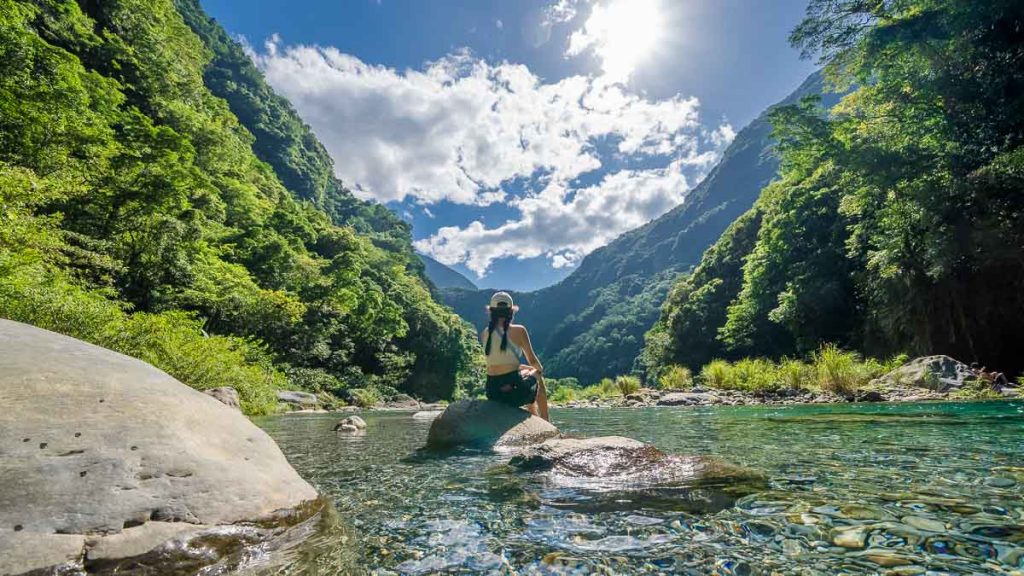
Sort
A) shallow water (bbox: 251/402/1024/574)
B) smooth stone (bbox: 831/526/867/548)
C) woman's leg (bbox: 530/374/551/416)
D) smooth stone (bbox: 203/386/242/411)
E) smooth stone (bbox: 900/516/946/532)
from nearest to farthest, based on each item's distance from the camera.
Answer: shallow water (bbox: 251/402/1024/574) → smooth stone (bbox: 831/526/867/548) → smooth stone (bbox: 900/516/946/532) → woman's leg (bbox: 530/374/551/416) → smooth stone (bbox: 203/386/242/411)

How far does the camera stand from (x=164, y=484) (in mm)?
2342

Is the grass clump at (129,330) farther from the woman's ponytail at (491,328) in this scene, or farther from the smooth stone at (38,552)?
the smooth stone at (38,552)

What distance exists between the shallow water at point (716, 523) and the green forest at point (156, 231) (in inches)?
376

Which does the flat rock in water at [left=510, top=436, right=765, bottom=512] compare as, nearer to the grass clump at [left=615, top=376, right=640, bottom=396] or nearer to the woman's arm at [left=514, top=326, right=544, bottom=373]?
the woman's arm at [left=514, top=326, right=544, bottom=373]

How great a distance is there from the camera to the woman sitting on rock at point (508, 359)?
20.3ft

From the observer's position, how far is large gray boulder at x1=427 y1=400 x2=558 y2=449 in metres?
5.92

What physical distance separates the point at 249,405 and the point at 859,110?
26.9m

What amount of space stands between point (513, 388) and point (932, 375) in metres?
15.9

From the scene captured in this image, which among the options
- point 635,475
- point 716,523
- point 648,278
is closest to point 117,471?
point 716,523

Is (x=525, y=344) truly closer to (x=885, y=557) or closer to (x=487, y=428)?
(x=487, y=428)

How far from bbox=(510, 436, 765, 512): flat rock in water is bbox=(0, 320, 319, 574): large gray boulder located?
1.96 meters

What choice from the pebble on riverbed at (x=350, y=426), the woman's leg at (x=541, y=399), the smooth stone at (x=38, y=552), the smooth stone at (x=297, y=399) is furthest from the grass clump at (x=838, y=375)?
the smooth stone at (x=297, y=399)

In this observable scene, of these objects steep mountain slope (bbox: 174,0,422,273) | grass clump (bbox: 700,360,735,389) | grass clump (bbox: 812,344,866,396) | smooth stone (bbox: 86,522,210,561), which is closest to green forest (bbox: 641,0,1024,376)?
grass clump (bbox: 812,344,866,396)

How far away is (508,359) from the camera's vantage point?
627 centimetres
